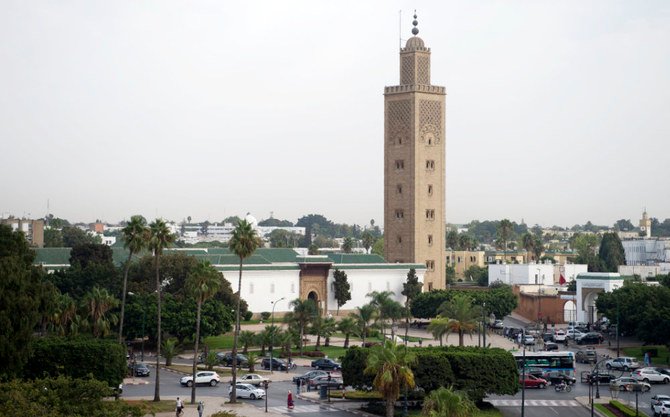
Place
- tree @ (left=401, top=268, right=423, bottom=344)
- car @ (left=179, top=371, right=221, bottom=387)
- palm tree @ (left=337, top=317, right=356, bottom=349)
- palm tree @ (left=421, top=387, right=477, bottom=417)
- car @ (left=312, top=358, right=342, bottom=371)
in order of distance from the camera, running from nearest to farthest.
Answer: palm tree @ (left=421, top=387, right=477, bottom=417) → car @ (left=179, top=371, right=221, bottom=387) → car @ (left=312, top=358, right=342, bottom=371) → palm tree @ (left=337, top=317, right=356, bottom=349) → tree @ (left=401, top=268, right=423, bottom=344)

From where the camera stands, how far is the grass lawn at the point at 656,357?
7509 centimetres

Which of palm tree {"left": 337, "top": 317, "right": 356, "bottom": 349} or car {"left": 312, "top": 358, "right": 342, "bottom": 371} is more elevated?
palm tree {"left": 337, "top": 317, "right": 356, "bottom": 349}

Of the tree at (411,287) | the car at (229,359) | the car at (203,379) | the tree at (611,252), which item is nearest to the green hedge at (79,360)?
the car at (203,379)

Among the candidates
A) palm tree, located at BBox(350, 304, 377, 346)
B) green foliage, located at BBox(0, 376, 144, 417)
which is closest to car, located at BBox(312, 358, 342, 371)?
palm tree, located at BBox(350, 304, 377, 346)

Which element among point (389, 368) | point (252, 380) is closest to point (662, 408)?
→ point (389, 368)

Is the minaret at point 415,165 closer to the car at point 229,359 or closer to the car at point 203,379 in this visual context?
the car at point 229,359

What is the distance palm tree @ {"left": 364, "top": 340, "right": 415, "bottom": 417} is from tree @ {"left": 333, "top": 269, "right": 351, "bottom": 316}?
52.9 m

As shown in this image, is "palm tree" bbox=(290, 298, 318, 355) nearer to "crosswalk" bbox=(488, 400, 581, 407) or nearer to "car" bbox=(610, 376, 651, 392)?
"crosswalk" bbox=(488, 400, 581, 407)

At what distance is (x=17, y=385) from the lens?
1709 inches

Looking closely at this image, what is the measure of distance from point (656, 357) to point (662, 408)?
76.2 ft

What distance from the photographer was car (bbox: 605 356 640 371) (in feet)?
233

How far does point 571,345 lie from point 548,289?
28.0 metres

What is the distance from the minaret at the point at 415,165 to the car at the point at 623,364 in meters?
36.5

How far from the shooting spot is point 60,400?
1695 inches
